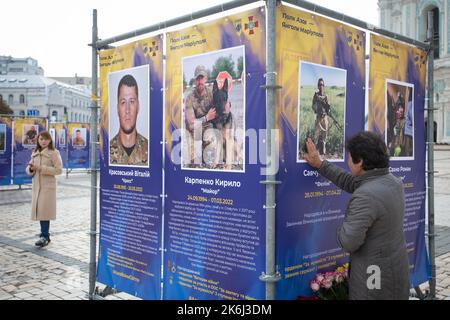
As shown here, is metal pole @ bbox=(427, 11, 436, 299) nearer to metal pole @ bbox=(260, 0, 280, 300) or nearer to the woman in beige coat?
metal pole @ bbox=(260, 0, 280, 300)

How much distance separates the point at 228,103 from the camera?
364 centimetres

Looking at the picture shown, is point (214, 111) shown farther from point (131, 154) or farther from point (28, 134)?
point (28, 134)

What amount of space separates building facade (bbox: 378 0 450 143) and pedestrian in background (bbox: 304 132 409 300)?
50.3 metres

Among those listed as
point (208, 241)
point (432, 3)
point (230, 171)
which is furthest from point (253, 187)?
point (432, 3)

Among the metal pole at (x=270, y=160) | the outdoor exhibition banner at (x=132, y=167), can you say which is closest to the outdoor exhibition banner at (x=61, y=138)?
the outdoor exhibition banner at (x=132, y=167)

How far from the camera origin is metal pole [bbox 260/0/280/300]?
3.27 m

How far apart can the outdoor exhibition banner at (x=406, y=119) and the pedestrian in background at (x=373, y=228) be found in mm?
1358

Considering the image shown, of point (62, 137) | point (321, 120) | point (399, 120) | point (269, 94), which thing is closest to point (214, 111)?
point (269, 94)

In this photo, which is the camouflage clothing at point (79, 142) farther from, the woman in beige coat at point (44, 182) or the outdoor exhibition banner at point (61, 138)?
the woman in beige coat at point (44, 182)

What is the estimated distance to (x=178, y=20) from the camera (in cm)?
412

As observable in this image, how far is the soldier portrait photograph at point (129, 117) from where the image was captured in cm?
450

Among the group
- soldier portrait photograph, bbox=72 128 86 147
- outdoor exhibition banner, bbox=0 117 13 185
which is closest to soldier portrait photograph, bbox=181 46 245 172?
outdoor exhibition banner, bbox=0 117 13 185
